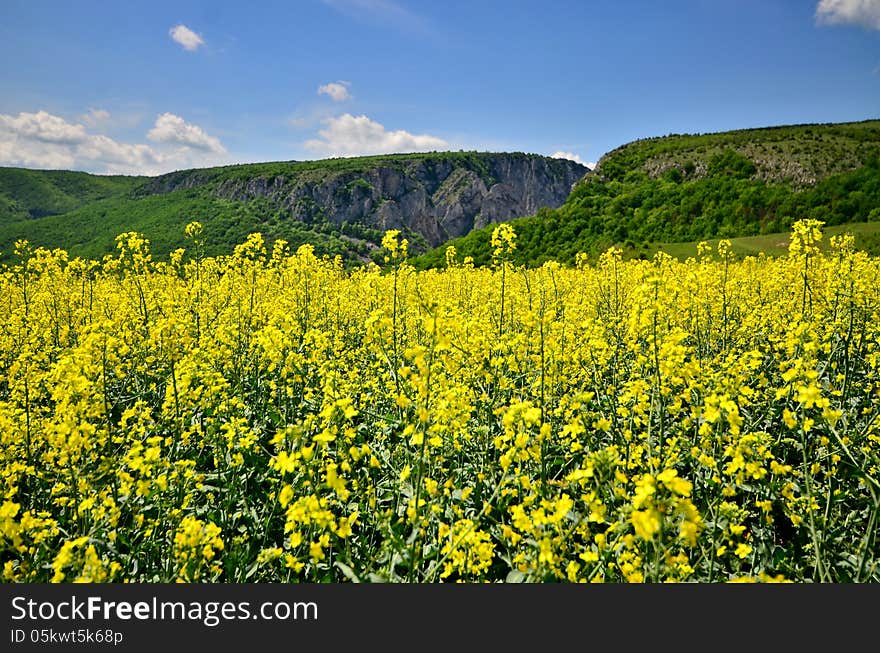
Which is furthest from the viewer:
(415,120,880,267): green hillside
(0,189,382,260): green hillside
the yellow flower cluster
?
(0,189,382,260): green hillside

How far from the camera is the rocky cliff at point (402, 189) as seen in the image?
130500mm

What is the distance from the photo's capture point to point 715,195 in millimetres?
44125

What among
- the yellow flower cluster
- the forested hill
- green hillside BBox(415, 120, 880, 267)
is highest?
the forested hill

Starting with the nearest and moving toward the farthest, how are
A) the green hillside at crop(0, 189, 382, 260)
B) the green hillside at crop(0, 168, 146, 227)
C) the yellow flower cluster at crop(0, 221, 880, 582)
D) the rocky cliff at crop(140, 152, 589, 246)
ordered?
the yellow flower cluster at crop(0, 221, 880, 582)
the green hillside at crop(0, 189, 382, 260)
the rocky cliff at crop(140, 152, 589, 246)
the green hillside at crop(0, 168, 146, 227)

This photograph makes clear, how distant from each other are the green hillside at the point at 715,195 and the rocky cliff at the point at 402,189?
288 ft

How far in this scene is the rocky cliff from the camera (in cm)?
13050

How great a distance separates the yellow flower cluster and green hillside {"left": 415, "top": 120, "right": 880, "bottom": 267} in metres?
28.0

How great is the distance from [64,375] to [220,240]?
81.0 metres

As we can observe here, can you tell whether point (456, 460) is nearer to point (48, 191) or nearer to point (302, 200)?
point (302, 200)

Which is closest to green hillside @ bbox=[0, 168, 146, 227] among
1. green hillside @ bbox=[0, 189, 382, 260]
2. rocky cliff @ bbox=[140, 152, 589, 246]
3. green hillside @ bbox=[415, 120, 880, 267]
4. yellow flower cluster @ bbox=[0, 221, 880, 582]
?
rocky cliff @ bbox=[140, 152, 589, 246]

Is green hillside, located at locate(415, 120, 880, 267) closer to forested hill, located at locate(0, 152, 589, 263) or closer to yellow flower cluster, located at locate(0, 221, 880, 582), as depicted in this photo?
yellow flower cluster, located at locate(0, 221, 880, 582)

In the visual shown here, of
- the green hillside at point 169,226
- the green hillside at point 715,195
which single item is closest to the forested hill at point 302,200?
the green hillside at point 169,226

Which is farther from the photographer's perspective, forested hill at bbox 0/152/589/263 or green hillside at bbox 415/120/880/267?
forested hill at bbox 0/152/589/263

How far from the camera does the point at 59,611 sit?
2309 millimetres
